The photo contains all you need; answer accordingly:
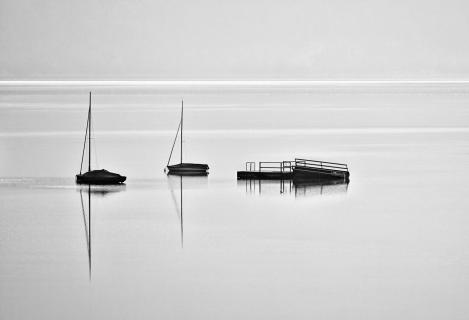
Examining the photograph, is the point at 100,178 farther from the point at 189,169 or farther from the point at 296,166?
the point at 296,166

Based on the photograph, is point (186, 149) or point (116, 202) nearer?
point (116, 202)

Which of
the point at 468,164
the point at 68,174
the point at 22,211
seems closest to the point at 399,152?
the point at 468,164

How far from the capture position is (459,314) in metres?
34.9

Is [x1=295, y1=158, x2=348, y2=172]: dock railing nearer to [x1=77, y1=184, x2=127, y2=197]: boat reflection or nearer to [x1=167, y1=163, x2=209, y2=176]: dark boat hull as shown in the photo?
[x1=167, y1=163, x2=209, y2=176]: dark boat hull

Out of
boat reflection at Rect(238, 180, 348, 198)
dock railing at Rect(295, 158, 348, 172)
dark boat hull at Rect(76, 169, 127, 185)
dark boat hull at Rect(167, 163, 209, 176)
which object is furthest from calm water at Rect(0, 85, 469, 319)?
dock railing at Rect(295, 158, 348, 172)

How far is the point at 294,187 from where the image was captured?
2544 inches

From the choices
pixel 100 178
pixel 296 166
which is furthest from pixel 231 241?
pixel 100 178

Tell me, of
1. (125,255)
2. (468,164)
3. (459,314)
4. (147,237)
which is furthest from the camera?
(468,164)

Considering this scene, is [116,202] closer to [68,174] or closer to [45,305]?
[68,174]

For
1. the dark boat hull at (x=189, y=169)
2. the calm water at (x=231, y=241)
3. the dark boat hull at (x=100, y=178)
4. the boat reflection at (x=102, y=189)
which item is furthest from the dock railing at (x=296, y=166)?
the dark boat hull at (x=100, y=178)

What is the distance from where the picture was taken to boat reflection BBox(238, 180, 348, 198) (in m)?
62.5

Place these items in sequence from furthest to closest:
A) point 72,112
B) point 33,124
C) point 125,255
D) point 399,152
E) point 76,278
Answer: point 72,112
point 33,124
point 399,152
point 125,255
point 76,278

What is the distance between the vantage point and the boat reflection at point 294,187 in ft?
205

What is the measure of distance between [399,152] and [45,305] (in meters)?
64.9
